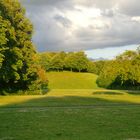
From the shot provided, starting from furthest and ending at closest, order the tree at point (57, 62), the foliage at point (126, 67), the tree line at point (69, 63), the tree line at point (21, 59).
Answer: the tree line at point (69, 63) < the tree at point (57, 62) < the foliage at point (126, 67) < the tree line at point (21, 59)

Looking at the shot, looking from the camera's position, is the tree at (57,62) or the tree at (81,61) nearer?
the tree at (57,62)

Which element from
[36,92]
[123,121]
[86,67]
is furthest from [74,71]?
[123,121]

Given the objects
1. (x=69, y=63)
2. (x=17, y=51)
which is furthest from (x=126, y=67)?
(x=69, y=63)

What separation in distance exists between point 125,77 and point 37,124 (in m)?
54.3

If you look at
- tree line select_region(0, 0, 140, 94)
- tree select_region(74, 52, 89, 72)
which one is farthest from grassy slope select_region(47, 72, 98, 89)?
tree line select_region(0, 0, 140, 94)

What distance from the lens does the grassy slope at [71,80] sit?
5531 inches

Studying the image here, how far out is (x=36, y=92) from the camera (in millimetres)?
77188

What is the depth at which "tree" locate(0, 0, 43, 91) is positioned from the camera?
2707 inches

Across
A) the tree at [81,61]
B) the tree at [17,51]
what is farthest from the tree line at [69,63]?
the tree at [17,51]

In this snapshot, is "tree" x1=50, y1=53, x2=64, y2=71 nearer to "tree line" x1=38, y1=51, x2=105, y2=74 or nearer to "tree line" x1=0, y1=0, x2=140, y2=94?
"tree line" x1=38, y1=51, x2=105, y2=74

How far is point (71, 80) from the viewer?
151375 mm

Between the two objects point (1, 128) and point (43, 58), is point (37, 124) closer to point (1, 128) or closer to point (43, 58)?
point (1, 128)

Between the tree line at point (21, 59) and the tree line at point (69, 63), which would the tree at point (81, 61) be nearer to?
the tree line at point (69, 63)

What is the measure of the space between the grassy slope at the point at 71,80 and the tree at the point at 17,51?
205 feet
